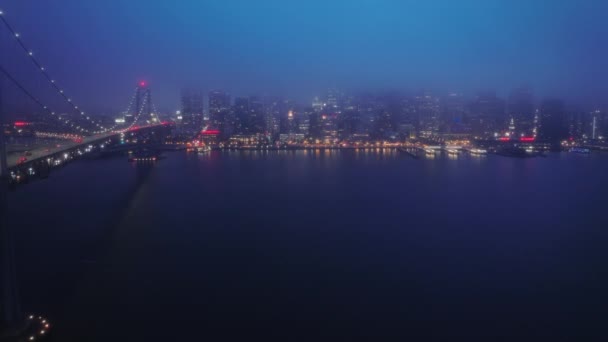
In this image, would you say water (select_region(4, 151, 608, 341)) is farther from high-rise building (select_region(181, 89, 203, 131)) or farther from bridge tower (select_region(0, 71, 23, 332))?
high-rise building (select_region(181, 89, 203, 131))

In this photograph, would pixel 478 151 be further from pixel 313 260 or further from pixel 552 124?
pixel 313 260

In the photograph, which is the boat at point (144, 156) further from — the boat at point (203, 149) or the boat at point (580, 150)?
the boat at point (580, 150)

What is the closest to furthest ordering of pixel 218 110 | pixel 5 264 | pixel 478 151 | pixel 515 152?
pixel 5 264, pixel 515 152, pixel 478 151, pixel 218 110

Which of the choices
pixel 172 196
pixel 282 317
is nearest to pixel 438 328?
pixel 282 317

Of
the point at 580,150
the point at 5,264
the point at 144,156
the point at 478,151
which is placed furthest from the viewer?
the point at 478,151

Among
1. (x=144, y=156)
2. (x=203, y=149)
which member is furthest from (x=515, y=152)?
(x=144, y=156)

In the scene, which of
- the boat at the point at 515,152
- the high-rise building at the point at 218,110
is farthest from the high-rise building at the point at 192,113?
the boat at the point at 515,152

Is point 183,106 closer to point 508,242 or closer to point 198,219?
point 198,219

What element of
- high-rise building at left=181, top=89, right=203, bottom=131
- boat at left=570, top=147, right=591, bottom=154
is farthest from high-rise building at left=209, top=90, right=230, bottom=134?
boat at left=570, top=147, right=591, bottom=154

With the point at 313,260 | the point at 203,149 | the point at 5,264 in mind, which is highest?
the point at 203,149

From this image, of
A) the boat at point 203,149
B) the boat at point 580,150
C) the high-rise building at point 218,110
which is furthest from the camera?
the high-rise building at point 218,110
